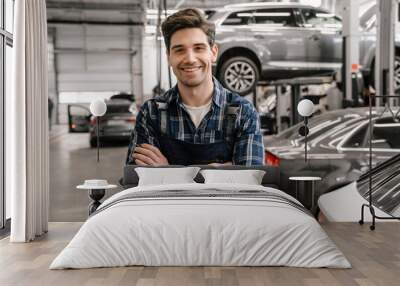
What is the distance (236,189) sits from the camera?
3.85 metres

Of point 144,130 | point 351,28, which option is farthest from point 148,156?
point 351,28

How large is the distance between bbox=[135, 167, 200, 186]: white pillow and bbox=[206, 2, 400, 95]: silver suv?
98cm

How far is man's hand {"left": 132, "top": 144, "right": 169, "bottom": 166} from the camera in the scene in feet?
16.0

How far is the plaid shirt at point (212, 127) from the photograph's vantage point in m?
4.87

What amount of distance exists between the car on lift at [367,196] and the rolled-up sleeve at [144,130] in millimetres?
1512

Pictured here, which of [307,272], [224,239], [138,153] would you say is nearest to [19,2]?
[138,153]

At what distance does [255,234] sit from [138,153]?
202 cm

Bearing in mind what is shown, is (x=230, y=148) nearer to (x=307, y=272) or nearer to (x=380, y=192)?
(x=380, y=192)

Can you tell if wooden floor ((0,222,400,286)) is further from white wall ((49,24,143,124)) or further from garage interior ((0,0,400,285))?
white wall ((49,24,143,124))

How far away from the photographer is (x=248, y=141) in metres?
4.94

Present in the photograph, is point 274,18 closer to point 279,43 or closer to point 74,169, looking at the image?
point 279,43

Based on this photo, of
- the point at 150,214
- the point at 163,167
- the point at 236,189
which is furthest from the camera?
the point at 163,167

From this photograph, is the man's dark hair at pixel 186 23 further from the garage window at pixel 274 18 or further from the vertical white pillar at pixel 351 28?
the vertical white pillar at pixel 351 28

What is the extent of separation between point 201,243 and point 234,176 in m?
1.33
